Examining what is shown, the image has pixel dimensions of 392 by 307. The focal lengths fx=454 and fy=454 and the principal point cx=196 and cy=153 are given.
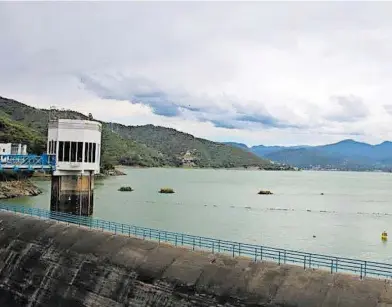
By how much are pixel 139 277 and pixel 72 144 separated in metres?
19.9

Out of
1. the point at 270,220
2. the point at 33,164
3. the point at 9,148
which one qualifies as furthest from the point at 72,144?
the point at 270,220

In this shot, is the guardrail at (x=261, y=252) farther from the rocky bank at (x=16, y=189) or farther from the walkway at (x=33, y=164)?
the rocky bank at (x=16, y=189)

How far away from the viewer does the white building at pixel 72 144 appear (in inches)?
1464

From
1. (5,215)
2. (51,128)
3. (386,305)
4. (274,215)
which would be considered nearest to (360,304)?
(386,305)

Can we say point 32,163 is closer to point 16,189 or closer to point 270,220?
point 270,220

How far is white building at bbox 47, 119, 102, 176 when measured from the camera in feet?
122

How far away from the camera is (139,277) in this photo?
20234 mm

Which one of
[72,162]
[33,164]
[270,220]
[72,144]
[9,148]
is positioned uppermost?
[72,144]

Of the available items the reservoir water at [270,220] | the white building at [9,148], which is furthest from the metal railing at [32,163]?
the reservoir water at [270,220]

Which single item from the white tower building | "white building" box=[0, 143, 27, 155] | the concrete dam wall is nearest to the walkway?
the white tower building

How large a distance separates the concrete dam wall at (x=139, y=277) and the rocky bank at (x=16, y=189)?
47.0 meters

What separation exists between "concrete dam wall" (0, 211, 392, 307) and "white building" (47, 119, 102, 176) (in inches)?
329

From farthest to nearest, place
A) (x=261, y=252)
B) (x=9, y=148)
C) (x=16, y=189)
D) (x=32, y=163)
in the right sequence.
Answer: (x=16, y=189) → (x=9, y=148) → (x=32, y=163) → (x=261, y=252)

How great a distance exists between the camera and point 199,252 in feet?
67.1
